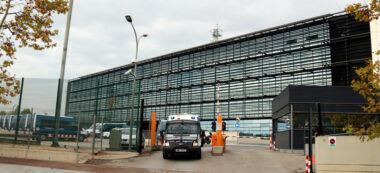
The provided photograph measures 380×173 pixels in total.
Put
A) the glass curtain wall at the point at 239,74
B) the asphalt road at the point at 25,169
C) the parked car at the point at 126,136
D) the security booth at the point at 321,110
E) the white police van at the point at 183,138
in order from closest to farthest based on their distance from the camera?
the asphalt road at the point at 25,169, the white police van at the point at 183,138, the parked car at the point at 126,136, the security booth at the point at 321,110, the glass curtain wall at the point at 239,74

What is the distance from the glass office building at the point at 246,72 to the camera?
94.1 ft

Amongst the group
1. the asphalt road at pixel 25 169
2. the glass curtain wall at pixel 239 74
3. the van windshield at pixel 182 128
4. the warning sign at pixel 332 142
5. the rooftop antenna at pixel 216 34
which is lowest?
the asphalt road at pixel 25 169

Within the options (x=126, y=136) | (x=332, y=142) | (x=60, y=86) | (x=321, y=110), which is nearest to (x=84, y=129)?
(x=60, y=86)

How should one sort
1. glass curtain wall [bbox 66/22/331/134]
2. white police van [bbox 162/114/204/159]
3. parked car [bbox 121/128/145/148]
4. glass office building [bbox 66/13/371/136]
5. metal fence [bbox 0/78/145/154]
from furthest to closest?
glass curtain wall [bbox 66/22/331/134] → glass office building [bbox 66/13/371/136] → parked car [bbox 121/128/145/148] → white police van [bbox 162/114/204/159] → metal fence [bbox 0/78/145/154]

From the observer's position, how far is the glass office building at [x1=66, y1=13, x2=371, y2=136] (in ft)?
94.1

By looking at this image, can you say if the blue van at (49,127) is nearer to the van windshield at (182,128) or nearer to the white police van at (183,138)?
the white police van at (183,138)

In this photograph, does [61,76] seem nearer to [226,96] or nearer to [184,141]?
[184,141]

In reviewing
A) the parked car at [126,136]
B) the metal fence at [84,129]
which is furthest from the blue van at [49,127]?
the parked car at [126,136]

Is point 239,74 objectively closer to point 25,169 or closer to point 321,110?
point 321,110

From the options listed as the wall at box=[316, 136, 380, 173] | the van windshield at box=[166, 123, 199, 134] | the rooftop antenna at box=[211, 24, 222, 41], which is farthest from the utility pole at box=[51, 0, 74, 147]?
the rooftop antenna at box=[211, 24, 222, 41]

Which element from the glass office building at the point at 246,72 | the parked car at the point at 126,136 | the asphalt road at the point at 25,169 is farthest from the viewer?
the glass office building at the point at 246,72

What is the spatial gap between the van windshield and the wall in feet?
22.5

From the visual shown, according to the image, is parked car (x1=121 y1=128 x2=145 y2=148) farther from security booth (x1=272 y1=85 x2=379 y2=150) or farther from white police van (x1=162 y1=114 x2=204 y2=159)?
security booth (x1=272 y1=85 x2=379 y2=150)

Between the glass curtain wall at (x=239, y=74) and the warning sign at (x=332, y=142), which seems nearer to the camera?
the warning sign at (x=332, y=142)
